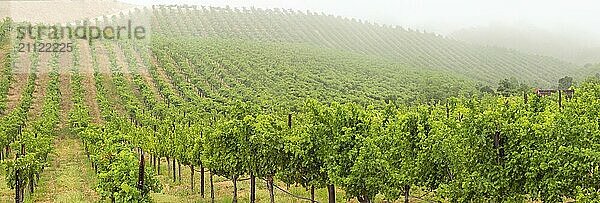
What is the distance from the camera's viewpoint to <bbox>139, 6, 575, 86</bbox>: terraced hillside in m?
144

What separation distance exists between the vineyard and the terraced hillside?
1436 inches

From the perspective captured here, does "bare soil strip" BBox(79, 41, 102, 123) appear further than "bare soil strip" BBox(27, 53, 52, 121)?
Yes

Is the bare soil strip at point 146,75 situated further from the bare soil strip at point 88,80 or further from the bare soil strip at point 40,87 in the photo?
the bare soil strip at point 40,87

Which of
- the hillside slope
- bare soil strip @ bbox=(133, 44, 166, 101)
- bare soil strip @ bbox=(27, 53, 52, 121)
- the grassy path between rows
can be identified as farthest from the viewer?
bare soil strip @ bbox=(133, 44, 166, 101)

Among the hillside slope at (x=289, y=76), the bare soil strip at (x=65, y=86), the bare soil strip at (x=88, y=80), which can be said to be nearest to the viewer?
the bare soil strip at (x=65, y=86)

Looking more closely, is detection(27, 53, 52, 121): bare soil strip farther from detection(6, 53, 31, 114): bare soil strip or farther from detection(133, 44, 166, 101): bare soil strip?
detection(133, 44, 166, 101): bare soil strip

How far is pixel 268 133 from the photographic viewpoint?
22.5 meters

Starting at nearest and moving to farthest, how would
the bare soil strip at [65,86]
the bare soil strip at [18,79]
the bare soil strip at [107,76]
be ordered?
the bare soil strip at [65,86]
the bare soil strip at [18,79]
the bare soil strip at [107,76]

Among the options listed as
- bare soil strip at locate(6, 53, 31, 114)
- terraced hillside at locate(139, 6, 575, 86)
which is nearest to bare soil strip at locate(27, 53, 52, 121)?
bare soil strip at locate(6, 53, 31, 114)

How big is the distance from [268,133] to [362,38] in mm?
152651

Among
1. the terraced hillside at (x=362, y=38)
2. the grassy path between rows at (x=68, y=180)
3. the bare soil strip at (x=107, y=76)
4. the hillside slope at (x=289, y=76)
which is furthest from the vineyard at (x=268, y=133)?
the terraced hillside at (x=362, y=38)

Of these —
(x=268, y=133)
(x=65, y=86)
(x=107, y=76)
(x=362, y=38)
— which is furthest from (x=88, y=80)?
(x=362, y=38)

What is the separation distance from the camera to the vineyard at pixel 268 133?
1717cm

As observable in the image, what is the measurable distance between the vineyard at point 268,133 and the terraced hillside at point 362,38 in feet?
120
